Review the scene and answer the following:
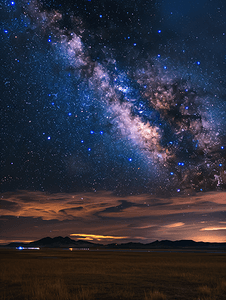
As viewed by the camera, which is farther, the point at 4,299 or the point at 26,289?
the point at 26,289

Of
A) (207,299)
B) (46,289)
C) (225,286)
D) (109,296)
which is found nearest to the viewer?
(207,299)

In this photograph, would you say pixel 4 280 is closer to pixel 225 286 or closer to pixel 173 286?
pixel 173 286

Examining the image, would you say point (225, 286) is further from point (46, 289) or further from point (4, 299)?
point (4, 299)

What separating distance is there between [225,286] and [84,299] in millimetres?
9581

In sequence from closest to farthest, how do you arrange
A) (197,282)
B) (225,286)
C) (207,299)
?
(207,299)
(225,286)
(197,282)

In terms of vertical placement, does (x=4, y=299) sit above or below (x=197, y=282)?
above

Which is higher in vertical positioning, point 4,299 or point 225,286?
point 4,299

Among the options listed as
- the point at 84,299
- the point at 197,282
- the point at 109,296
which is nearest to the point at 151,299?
the point at 109,296

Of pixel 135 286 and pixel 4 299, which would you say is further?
pixel 135 286

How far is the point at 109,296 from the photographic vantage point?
14094 mm

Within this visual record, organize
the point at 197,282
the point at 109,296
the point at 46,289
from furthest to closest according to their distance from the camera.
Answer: the point at 197,282 → the point at 46,289 → the point at 109,296

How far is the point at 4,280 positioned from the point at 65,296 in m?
8.91

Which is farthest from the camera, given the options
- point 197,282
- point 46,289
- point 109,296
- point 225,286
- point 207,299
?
point 197,282

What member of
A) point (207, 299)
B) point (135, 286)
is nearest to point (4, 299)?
point (135, 286)
